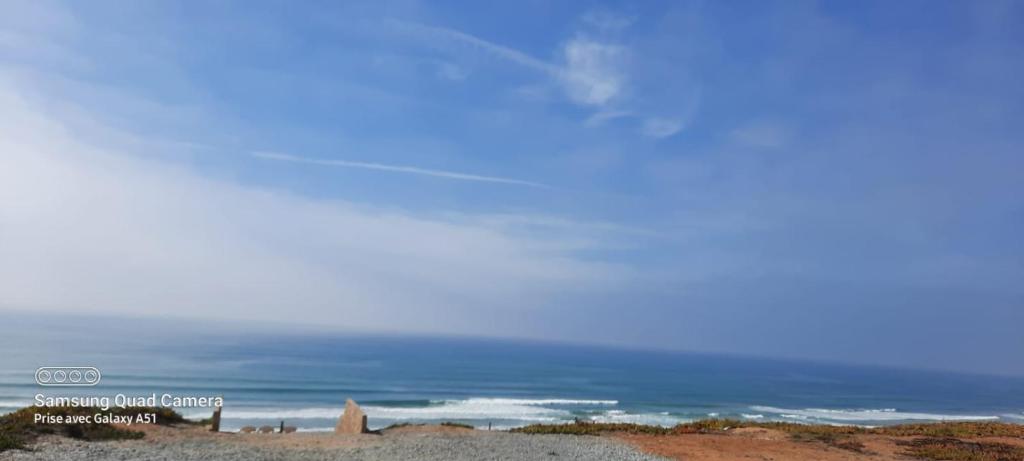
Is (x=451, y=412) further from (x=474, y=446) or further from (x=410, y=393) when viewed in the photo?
(x=474, y=446)

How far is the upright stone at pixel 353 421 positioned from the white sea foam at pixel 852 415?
44.3 meters

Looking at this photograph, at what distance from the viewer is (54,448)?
529 inches

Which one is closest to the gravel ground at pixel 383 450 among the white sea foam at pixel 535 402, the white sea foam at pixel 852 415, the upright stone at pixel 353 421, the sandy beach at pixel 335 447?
the sandy beach at pixel 335 447

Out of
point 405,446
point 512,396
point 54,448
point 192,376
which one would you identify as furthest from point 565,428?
point 192,376

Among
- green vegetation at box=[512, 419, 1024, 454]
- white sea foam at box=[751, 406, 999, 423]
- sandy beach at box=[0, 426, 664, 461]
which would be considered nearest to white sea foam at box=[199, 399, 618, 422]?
green vegetation at box=[512, 419, 1024, 454]

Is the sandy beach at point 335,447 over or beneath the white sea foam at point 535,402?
over

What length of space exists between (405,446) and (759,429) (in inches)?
610

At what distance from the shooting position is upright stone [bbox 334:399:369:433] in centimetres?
1869

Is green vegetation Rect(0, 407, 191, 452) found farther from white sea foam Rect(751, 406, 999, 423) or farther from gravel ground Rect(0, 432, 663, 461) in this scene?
white sea foam Rect(751, 406, 999, 423)

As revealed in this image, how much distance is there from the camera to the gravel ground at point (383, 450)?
13.4 meters

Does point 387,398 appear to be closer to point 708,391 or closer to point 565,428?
point 565,428

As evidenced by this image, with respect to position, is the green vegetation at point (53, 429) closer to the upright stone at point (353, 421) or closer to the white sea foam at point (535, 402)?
the upright stone at point (353, 421)

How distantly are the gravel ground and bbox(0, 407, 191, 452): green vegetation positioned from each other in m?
0.50

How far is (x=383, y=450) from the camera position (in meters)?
15.7
